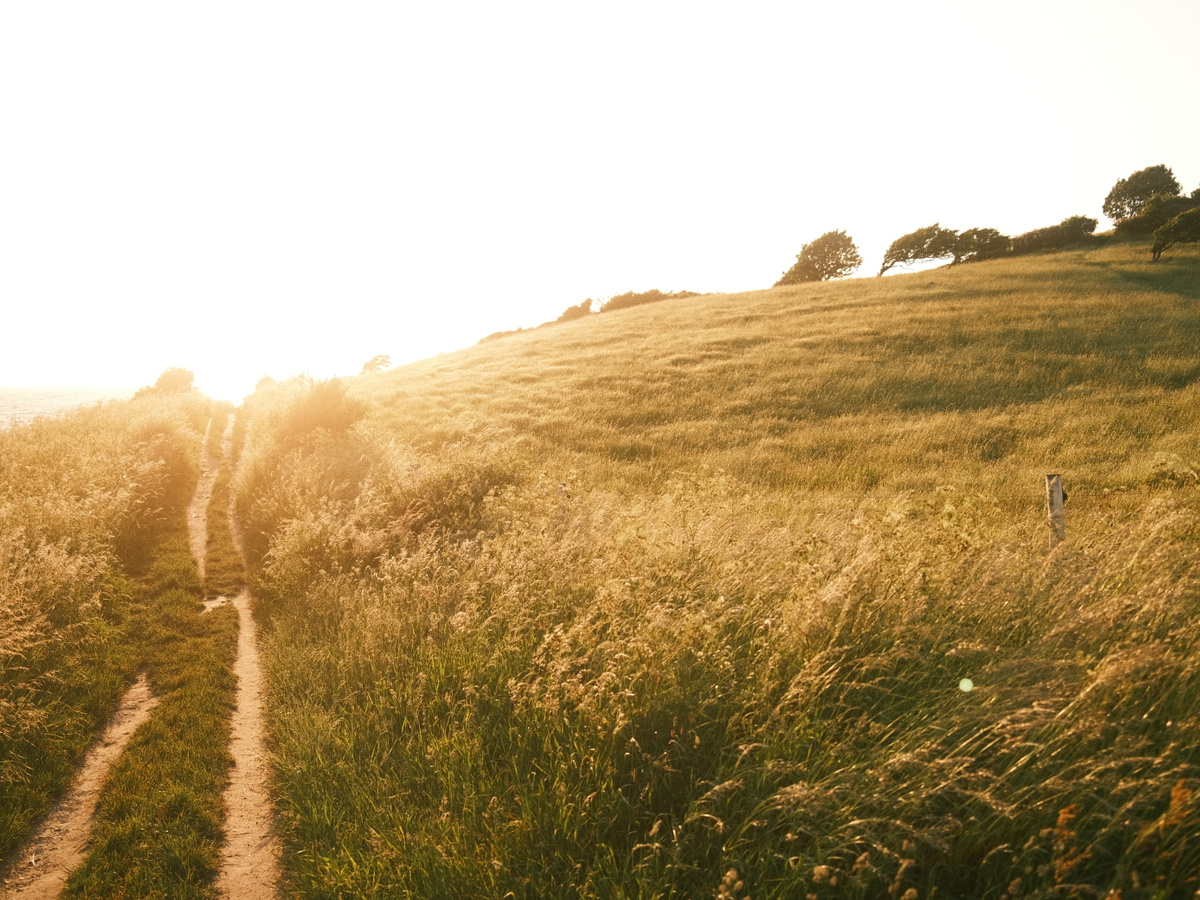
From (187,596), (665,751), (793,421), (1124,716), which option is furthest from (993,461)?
(187,596)

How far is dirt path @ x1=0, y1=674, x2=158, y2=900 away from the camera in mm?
4770

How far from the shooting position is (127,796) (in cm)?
561

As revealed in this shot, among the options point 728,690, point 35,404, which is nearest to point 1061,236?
point 728,690

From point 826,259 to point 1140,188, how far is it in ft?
97.0

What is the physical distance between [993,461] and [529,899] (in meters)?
16.7

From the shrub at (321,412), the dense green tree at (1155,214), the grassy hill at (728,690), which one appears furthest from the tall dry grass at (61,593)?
the dense green tree at (1155,214)

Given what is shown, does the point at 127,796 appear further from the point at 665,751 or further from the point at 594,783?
the point at 665,751

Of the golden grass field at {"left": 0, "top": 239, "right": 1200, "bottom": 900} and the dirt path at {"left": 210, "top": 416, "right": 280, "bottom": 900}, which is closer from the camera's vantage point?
the golden grass field at {"left": 0, "top": 239, "right": 1200, "bottom": 900}

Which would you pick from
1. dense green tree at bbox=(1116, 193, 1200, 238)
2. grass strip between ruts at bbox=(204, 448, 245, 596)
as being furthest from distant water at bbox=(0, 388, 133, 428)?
dense green tree at bbox=(1116, 193, 1200, 238)

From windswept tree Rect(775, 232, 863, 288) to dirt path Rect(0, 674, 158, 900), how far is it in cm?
7096

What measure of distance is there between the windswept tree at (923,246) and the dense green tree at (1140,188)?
64.5 ft

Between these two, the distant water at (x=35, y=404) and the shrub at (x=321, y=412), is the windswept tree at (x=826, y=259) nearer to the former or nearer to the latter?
the shrub at (x=321, y=412)

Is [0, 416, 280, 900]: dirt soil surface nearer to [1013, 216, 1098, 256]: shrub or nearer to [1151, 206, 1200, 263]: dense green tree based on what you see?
[1151, 206, 1200, 263]: dense green tree

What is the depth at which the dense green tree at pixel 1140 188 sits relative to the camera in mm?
57562
